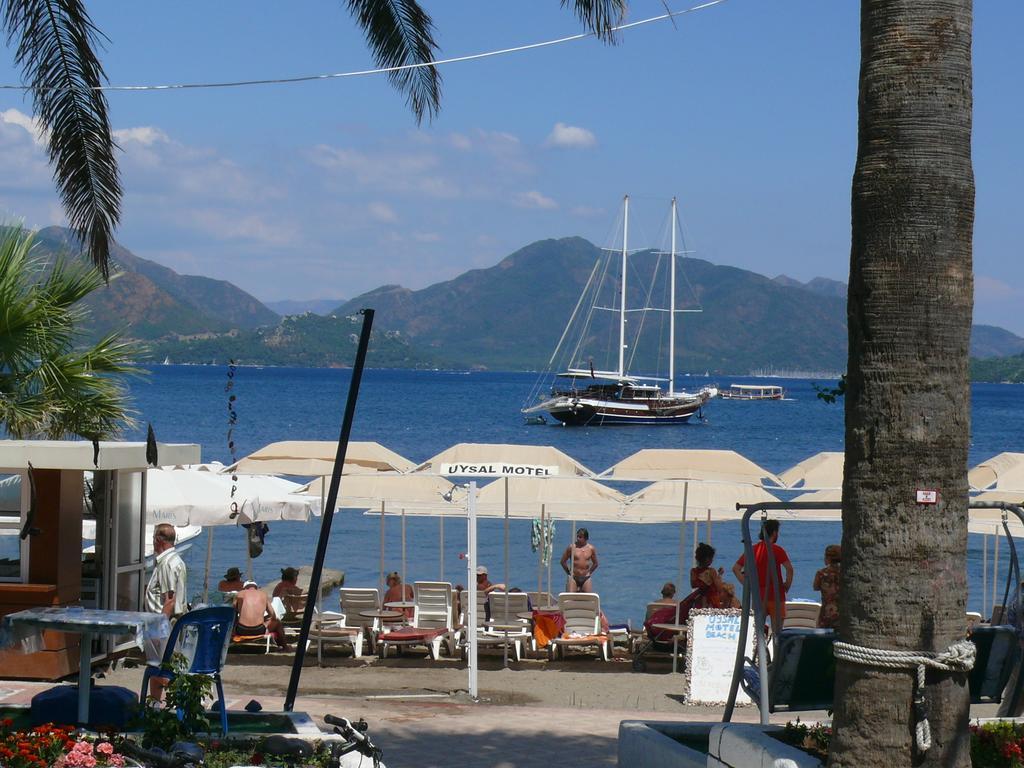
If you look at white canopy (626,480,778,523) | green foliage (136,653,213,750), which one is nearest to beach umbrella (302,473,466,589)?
white canopy (626,480,778,523)

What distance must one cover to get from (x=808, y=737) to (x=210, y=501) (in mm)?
10532

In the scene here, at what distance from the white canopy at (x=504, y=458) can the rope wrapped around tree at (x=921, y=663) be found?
10047mm

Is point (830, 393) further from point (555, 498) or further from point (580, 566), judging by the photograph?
point (580, 566)

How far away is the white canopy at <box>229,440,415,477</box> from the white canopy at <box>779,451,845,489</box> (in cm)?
516

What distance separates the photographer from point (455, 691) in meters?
12.2

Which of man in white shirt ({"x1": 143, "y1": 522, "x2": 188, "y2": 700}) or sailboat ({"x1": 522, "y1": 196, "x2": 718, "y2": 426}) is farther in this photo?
sailboat ({"x1": 522, "y1": 196, "x2": 718, "y2": 426})

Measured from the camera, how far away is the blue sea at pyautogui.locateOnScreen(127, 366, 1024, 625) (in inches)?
1144

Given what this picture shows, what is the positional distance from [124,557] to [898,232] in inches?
394

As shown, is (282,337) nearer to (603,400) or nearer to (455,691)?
(603,400)

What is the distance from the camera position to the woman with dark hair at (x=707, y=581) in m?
13.5

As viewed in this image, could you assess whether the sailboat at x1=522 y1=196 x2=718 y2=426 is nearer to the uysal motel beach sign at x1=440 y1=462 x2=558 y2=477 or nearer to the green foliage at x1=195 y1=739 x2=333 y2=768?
the uysal motel beach sign at x1=440 y1=462 x2=558 y2=477

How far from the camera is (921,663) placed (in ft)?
16.7

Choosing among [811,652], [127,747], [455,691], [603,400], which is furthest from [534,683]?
[603,400]

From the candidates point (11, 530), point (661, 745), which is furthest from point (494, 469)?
point (661, 745)
